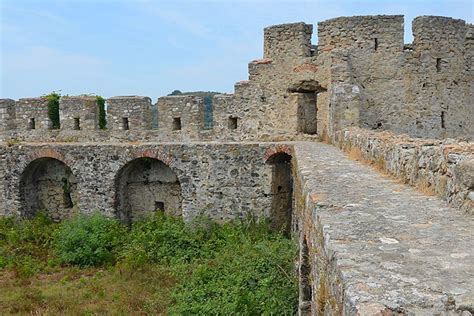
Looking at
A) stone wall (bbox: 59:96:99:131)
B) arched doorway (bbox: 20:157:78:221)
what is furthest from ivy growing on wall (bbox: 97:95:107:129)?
arched doorway (bbox: 20:157:78:221)

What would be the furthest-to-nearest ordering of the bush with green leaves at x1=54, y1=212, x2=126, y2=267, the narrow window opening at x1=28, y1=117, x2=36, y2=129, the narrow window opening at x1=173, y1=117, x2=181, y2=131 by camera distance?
the narrow window opening at x1=28, y1=117, x2=36, y2=129, the narrow window opening at x1=173, y1=117, x2=181, y2=131, the bush with green leaves at x1=54, y1=212, x2=126, y2=267

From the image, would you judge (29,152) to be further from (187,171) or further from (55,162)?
(187,171)

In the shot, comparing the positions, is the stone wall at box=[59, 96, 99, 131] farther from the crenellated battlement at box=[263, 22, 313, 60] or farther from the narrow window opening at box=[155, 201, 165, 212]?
the crenellated battlement at box=[263, 22, 313, 60]

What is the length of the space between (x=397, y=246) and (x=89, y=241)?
10.3 m

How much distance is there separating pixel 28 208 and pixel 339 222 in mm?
13033

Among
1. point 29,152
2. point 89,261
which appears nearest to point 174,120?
point 29,152

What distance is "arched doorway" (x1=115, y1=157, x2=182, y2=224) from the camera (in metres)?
13.4

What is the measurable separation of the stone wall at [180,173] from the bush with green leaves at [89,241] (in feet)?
2.45

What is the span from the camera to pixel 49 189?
575 inches

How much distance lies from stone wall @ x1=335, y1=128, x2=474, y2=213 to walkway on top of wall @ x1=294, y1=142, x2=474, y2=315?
11 centimetres

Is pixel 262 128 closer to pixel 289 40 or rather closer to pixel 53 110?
pixel 289 40

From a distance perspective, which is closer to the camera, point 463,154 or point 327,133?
point 463,154

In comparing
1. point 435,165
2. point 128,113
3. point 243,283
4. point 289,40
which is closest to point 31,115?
point 128,113

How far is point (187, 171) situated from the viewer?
1241 centimetres
